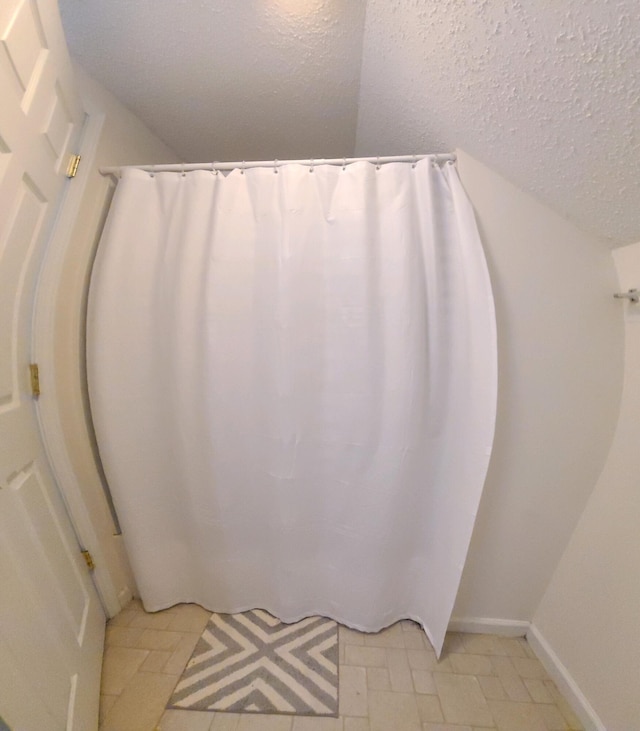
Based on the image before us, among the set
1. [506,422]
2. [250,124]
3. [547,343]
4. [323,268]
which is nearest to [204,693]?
[506,422]

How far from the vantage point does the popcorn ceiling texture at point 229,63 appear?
37.2 inches

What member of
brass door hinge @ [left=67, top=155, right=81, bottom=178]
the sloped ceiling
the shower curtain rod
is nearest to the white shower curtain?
the shower curtain rod

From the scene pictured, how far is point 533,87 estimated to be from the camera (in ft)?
2.47

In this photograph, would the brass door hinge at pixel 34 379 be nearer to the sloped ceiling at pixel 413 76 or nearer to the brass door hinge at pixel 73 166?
the brass door hinge at pixel 73 166

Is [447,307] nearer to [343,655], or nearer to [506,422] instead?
[506,422]

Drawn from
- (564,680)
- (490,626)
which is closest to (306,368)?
(490,626)

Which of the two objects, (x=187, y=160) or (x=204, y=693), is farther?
(x=187, y=160)

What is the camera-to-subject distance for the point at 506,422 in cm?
113

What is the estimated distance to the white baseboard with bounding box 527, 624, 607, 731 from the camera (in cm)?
102

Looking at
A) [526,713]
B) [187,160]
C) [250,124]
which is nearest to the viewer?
[526,713]

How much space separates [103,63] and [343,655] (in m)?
2.43

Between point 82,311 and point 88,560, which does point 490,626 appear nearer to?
point 88,560

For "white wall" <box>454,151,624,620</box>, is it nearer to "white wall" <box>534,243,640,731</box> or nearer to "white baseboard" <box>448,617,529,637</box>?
"white wall" <box>534,243,640,731</box>

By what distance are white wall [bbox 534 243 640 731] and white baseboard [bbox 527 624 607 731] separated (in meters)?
0.02
